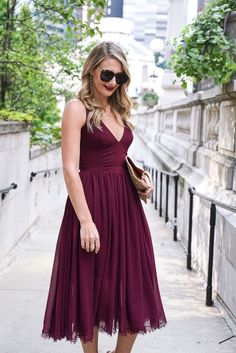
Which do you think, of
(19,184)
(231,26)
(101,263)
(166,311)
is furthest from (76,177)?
(19,184)

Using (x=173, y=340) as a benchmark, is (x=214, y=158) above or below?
above

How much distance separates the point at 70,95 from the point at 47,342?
29.7 ft

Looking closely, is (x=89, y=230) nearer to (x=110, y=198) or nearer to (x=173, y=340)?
(x=110, y=198)

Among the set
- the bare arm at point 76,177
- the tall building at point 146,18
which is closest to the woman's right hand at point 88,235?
the bare arm at point 76,177

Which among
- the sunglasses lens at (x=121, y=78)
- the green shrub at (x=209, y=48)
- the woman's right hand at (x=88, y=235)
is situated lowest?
the woman's right hand at (x=88, y=235)

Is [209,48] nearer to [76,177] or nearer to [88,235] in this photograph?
[76,177]

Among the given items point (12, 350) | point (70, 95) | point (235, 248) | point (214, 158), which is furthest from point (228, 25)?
point (70, 95)

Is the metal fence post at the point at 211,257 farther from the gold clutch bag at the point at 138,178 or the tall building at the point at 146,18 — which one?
the tall building at the point at 146,18

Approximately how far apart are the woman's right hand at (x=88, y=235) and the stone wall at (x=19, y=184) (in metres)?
3.17

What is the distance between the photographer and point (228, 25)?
19.5 feet

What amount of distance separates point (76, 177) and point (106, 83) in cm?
53

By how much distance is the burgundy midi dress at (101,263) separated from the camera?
3289mm

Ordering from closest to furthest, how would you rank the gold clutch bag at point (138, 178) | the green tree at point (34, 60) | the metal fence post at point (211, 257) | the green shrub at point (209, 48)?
the gold clutch bag at point (138, 178) < the metal fence post at point (211, 257) < the green shrub at point (209, 48) < the green tree at point (34, 60)

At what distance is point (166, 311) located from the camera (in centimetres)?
502
